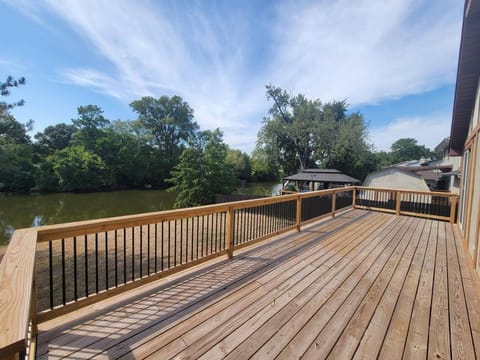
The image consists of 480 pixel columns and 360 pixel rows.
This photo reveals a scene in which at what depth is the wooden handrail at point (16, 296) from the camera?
1.98 ft

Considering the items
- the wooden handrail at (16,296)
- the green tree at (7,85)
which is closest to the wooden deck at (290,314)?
the wooden handrail at (16,296)

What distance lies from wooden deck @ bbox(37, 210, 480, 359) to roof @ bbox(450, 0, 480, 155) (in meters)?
3.35

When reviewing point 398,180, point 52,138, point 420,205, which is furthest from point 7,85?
point 52,138

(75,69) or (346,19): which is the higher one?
(75,69)

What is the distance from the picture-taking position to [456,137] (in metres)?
6.57

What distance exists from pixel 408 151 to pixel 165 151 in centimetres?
6126

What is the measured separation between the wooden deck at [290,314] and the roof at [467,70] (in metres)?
3.35

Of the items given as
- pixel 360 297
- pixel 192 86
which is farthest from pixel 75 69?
pixel 360 297

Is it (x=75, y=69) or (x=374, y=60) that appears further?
(x=75, y=69)

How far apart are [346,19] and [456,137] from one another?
16.0 feet

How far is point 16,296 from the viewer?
33.0 inches

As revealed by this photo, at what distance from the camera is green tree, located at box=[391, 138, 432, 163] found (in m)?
55.8

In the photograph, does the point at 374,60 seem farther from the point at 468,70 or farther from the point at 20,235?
the point at 20,235

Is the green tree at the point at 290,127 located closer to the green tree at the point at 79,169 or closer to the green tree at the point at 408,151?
the green tree at the point at 79,169
